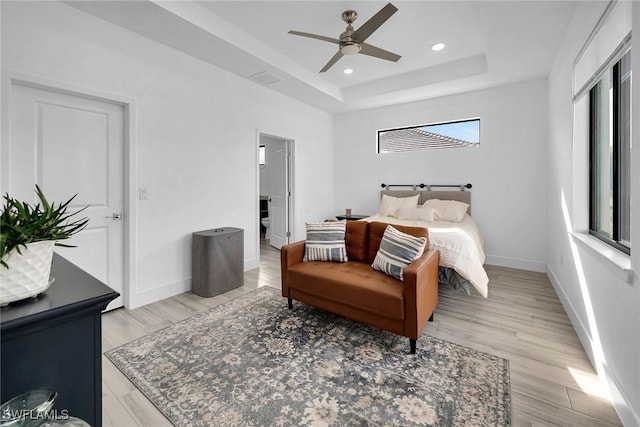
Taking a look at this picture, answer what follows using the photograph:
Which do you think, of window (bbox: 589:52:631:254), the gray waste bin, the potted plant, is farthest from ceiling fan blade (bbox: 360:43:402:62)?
the potted plant

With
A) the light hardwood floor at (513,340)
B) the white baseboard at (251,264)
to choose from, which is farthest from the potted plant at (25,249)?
the white baseboard at (251,264)

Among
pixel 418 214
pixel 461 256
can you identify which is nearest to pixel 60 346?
pixel 461 256

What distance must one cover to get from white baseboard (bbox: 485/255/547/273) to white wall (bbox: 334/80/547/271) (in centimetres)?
1

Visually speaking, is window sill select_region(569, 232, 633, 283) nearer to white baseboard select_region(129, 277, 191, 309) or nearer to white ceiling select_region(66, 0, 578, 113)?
white ceiling select_region(66, 0, 578, 113)

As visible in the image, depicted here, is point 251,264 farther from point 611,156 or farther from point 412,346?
point 611,156

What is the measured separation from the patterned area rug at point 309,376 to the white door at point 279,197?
284 centimetres

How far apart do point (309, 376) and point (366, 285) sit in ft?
2.48

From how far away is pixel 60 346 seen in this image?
2.95ft

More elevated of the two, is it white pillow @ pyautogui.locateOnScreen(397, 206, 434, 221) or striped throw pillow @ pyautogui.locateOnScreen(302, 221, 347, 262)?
white pillow @ pyautogui.locateOnScreen(397, 206, 434, 221)

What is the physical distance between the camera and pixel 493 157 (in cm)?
446

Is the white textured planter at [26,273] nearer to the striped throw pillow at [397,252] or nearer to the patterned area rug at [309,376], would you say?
the patterned area rug at [309,376]

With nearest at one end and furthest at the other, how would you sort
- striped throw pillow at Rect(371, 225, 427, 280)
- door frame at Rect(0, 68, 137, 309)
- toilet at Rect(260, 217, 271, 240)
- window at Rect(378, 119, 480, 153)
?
striped throw pillow at Rect(371, 225, 427, 280)
door frame at Rect(0, 68, 137, 309)
window at Rect(378, 119, 480, 153)
toilet at Rect(260, 217, 271, 240)

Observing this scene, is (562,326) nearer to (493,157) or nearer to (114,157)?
(493,157)

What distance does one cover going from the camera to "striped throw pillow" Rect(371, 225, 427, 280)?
2348 millimetres
